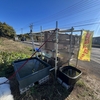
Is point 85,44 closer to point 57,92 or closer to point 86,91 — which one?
point 86,91

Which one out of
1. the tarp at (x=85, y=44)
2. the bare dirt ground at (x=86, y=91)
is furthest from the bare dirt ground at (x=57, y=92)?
the tarp at (x=85, y=44)

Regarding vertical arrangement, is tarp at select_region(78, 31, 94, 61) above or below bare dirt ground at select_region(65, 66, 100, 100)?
above

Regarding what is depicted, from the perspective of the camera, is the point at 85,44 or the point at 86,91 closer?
the point at 86,91

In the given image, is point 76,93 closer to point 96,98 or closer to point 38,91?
point 96,98

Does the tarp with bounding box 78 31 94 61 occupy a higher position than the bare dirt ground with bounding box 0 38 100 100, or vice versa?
the tarp with bounding box 78 31 94 61

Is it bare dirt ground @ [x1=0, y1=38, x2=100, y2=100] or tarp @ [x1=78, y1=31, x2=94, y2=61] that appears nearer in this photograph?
bare dirt ground @ [x1=0, y1=38, x2=100, y2=100]

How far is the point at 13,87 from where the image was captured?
5.98 ft

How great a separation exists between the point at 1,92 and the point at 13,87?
464 mm

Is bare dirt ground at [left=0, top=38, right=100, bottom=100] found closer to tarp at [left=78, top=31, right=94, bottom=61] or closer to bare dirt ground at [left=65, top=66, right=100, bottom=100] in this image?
bare dirt ground at [left=65, top=66, right=100, bottom=100]

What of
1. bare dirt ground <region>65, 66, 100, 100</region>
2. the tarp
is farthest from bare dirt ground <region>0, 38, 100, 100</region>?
the tarp

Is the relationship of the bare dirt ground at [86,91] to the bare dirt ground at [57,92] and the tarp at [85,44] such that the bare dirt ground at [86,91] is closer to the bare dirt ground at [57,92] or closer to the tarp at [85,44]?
the bare dirt ground at [57,92]

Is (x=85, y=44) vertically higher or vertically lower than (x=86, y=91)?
higher

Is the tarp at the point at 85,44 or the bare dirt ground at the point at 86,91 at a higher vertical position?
the tarp at the point at 85,44

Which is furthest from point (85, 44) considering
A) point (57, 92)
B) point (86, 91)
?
point (57, 92)
